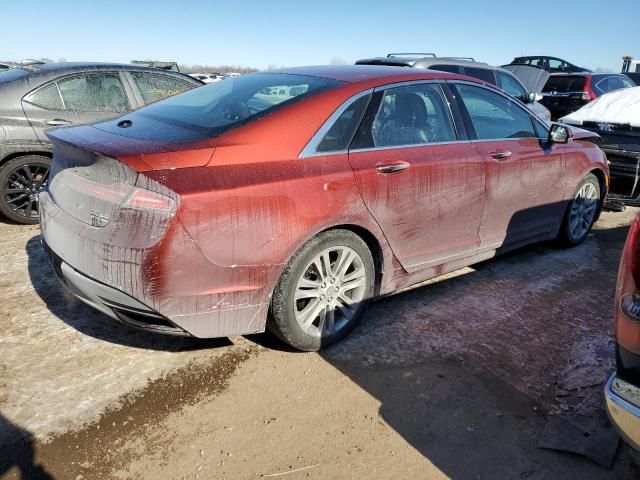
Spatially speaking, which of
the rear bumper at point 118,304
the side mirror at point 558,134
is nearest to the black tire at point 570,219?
the side mirror at point 558,134

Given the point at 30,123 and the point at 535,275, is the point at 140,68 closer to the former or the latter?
the point at 30,123

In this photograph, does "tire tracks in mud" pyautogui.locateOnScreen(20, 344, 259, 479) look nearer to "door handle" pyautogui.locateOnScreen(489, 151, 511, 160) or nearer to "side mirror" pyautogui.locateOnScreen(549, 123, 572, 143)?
"door handle" pyautogui.locateOnScreen(489, 151, 511, 160)

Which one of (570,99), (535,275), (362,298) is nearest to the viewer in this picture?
(362,298)

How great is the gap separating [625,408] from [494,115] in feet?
8.85

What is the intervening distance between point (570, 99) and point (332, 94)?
10299 millimetres

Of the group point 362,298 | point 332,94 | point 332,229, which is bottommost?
point 362,298

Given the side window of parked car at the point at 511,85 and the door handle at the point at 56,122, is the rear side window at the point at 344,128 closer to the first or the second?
the door handle at the point at 56,122

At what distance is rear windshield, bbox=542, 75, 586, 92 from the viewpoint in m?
11.5

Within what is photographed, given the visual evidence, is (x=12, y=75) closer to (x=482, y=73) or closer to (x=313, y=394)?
(x=313, y=394)

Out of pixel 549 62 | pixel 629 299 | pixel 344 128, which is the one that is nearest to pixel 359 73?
pixel 344 128

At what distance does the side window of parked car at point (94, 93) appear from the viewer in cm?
516

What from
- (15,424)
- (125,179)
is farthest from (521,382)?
(15,424)

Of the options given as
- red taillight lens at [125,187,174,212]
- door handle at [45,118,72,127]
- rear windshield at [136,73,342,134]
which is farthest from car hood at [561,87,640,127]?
door handle at [45,118,72,127]

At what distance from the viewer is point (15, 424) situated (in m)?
2.38
